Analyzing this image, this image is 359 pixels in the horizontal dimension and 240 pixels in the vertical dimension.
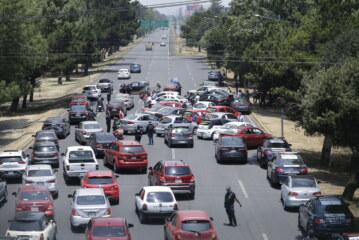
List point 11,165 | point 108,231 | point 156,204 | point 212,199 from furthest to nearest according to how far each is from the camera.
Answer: point 11,165 < point 212,199 < point 156,204 < point 108,231

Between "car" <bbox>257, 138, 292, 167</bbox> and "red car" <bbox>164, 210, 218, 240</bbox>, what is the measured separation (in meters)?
16.4

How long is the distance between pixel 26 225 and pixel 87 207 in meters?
3.78

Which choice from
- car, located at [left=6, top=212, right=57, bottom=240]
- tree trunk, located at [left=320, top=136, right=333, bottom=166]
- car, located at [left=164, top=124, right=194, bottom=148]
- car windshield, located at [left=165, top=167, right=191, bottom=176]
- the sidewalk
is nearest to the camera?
car, located at [left=6, top=212, right=57, bottom=240]

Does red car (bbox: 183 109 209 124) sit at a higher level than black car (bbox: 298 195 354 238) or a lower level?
lower

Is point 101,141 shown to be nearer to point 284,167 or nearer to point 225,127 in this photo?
point 225,127

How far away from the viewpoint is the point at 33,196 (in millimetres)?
28172

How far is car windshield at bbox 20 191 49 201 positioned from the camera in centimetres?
2799

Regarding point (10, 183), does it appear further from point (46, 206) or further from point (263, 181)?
point (263, 181)

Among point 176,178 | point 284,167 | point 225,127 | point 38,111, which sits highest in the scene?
point 176,178

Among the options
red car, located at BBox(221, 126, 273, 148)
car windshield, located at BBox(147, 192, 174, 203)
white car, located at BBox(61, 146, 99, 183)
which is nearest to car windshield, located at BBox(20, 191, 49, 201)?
car windshield, located at BBox(147, 192, 174, 203)

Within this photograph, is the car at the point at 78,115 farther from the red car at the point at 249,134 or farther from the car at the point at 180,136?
the red car at the point at 249,134

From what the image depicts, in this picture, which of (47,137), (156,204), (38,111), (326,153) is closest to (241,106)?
(326,153)

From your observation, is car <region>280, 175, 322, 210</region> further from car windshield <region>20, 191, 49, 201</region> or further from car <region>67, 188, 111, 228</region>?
car windshield <region>20, 191, 49, 201</region>

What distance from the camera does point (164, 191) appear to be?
28.1m
